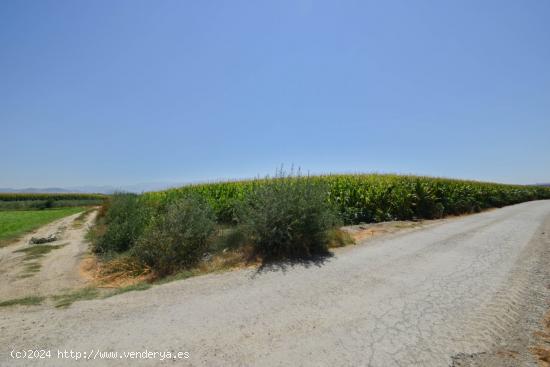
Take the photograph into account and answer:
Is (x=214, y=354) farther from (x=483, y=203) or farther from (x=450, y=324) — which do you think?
(x=483, y=203)

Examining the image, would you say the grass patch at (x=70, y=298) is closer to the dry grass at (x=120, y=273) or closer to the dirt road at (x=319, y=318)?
the dirt road at (x=319, y=318)

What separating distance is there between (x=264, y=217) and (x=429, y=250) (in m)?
4.37

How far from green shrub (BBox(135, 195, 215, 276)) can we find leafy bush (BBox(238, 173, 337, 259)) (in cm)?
143

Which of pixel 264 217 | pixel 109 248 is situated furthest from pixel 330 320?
pixel 109 248

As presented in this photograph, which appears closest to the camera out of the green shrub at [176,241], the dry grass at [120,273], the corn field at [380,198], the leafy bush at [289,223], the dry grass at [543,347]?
the dry grass at [543,347]

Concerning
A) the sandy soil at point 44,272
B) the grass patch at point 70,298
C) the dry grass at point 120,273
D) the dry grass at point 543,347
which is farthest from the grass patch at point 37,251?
the dry grass at point 543,347

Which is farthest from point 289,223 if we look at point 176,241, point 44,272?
point 44,272

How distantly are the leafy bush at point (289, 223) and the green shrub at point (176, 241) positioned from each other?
1.43m

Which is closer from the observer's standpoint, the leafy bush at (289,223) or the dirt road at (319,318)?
the dirt road at (319,318)

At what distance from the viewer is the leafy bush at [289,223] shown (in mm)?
6969

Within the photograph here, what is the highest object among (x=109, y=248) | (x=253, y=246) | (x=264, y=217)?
(x=264, y=217)

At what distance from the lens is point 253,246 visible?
725 centimetres

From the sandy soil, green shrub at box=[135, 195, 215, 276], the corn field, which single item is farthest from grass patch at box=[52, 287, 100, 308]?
the corn field

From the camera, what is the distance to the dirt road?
9.97ft
